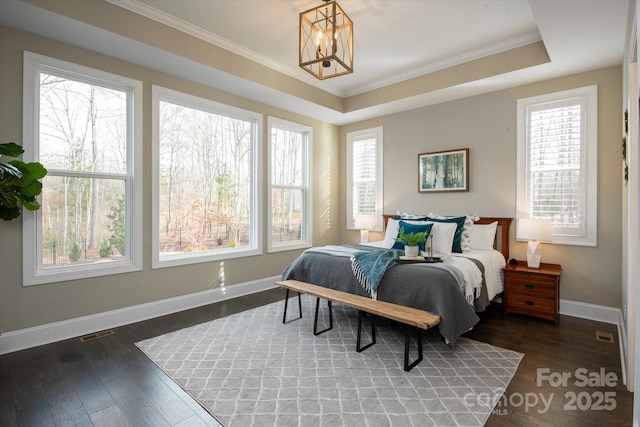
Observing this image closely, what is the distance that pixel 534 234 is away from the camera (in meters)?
3.54

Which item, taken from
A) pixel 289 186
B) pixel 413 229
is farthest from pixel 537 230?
pixel 289 186

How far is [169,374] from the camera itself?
2.35 meters

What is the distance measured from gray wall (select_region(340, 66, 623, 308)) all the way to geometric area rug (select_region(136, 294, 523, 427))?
1.70 m

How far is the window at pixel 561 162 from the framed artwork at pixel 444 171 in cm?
67

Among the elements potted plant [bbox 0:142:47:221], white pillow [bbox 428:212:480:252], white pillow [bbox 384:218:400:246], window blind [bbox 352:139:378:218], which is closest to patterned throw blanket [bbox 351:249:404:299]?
white pillow [bbox 384:218:400:246]

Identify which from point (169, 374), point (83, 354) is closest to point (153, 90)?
point (83, 354)

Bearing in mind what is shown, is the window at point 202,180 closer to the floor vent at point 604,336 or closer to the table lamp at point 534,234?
the table lamp at point 534,234

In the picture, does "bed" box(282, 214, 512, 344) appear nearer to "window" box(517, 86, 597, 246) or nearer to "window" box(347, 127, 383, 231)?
"window" box(517, 86, 597, 246)

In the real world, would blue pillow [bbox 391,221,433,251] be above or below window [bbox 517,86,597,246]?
below

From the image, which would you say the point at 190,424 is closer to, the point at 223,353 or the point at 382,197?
the point at 223,353

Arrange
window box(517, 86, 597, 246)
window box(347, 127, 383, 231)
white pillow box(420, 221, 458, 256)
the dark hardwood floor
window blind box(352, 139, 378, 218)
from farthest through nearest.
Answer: window blind box(352, 139, 378, 218), window box(347, 127, 383, 231), white pillow box(420, 221, 458, 256), window box(517, 86, 597, 246), the dark hardwood floor

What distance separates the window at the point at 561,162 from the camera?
351cm

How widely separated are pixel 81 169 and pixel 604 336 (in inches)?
209

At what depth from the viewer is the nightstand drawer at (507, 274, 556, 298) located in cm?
335
